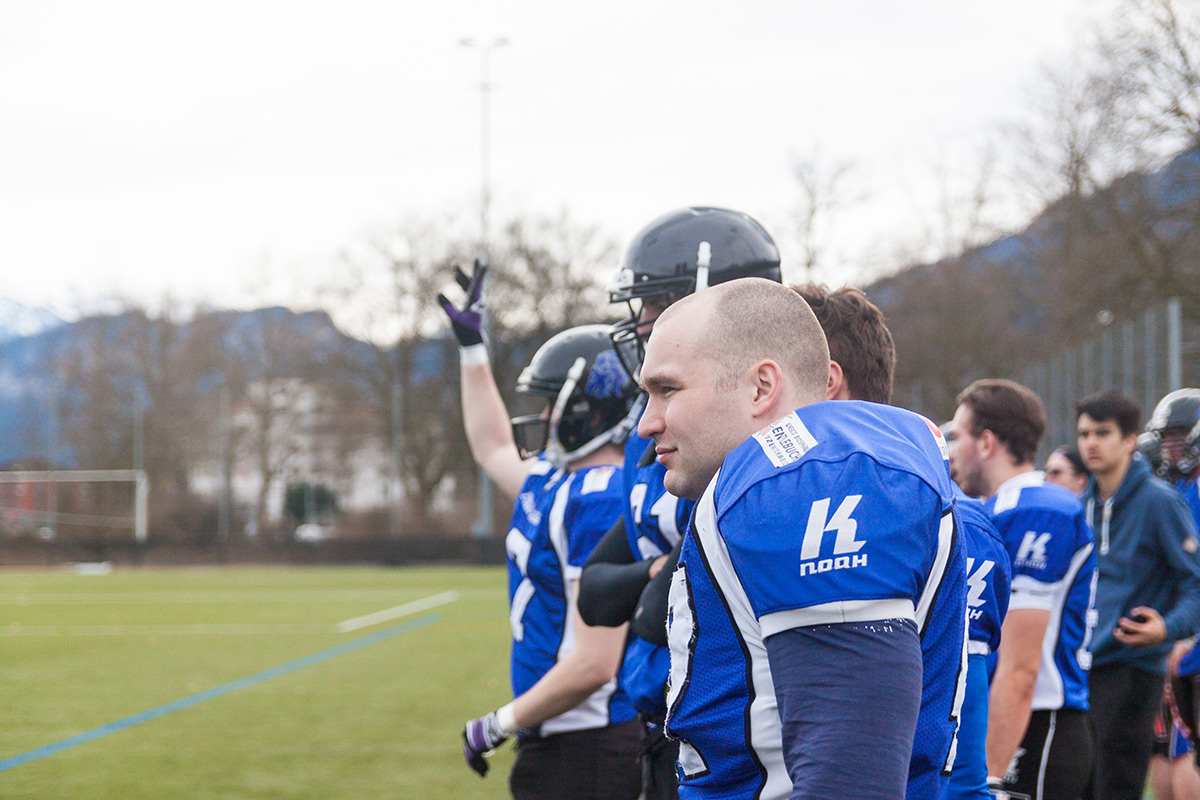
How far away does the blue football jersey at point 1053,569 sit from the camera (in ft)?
11.9

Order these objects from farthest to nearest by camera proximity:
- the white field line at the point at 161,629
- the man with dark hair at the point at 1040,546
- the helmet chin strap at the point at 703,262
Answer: the white field line at the point at 161,629 < the man with dark hair at the point at 1040,546 < the helmet chin strap at the point at 703,262

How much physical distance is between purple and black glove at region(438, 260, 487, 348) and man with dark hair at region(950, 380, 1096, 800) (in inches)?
76.2

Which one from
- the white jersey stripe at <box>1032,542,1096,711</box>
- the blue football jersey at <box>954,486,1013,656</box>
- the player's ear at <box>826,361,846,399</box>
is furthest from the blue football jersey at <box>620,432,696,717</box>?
the white jersey stripe at <box>1032,542,1096,711</box>

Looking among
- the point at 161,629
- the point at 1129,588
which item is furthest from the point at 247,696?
the point at 1129,588

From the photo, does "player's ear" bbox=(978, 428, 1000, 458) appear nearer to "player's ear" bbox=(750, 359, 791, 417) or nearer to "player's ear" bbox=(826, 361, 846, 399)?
"player's ear" bbox=(826, 361, 846, 399)

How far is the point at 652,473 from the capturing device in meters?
2.85

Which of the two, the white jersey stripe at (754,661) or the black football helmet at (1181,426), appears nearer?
the white jersey stripe at (754,661)

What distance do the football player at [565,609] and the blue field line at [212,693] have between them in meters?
6.35

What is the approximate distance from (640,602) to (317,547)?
3641 centimetres

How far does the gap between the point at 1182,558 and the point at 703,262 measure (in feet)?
11.9

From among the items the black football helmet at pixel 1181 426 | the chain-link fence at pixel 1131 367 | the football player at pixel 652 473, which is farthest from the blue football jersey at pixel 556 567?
the chain-link fence at pixel 1131 367

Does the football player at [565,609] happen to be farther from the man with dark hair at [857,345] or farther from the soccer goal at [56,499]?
the soccer goal at [56,499]

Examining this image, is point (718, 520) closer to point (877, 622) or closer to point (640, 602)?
Answer: point (877, 622)

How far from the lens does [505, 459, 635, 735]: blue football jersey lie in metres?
3.55
